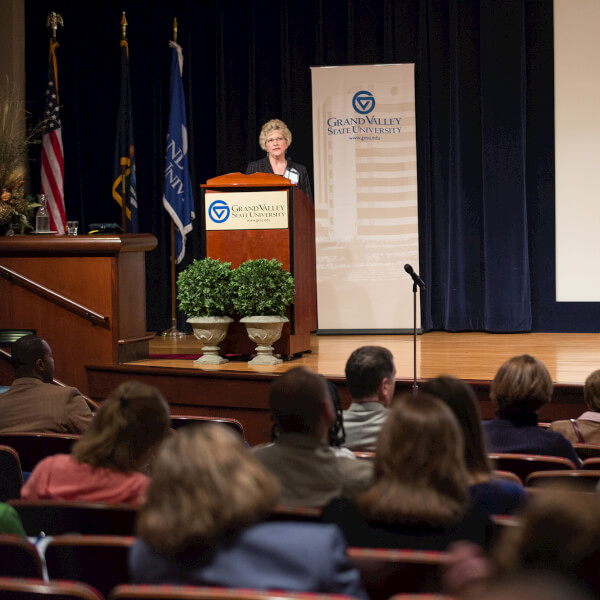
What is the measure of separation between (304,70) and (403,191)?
168 centimetres

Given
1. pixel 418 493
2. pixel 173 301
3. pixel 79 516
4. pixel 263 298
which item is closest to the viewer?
pixel 418 493

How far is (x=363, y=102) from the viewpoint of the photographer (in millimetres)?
7773

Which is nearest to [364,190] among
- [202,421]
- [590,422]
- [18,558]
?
[202,421]

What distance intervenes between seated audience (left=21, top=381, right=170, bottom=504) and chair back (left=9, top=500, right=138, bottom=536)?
14cm

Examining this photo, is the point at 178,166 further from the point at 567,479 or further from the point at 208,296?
the point at 567,479

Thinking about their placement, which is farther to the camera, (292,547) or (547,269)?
(547,269)

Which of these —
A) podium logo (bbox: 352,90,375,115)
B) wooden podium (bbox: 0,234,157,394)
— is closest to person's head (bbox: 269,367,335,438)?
wooden podium (bbox: 0,234,157,394)

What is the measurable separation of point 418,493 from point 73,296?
422 centimetres

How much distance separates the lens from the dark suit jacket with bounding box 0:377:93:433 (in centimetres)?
352

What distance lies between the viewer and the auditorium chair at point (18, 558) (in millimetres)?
1821

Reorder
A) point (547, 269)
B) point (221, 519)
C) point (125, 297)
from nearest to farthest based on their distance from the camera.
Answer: point (221, 519)
point (125, 297)
point (547, 269)

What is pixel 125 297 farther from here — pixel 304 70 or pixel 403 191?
pixel 304 70

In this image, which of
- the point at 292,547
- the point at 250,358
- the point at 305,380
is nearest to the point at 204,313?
the point at 250,358

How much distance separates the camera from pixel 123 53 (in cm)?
783
